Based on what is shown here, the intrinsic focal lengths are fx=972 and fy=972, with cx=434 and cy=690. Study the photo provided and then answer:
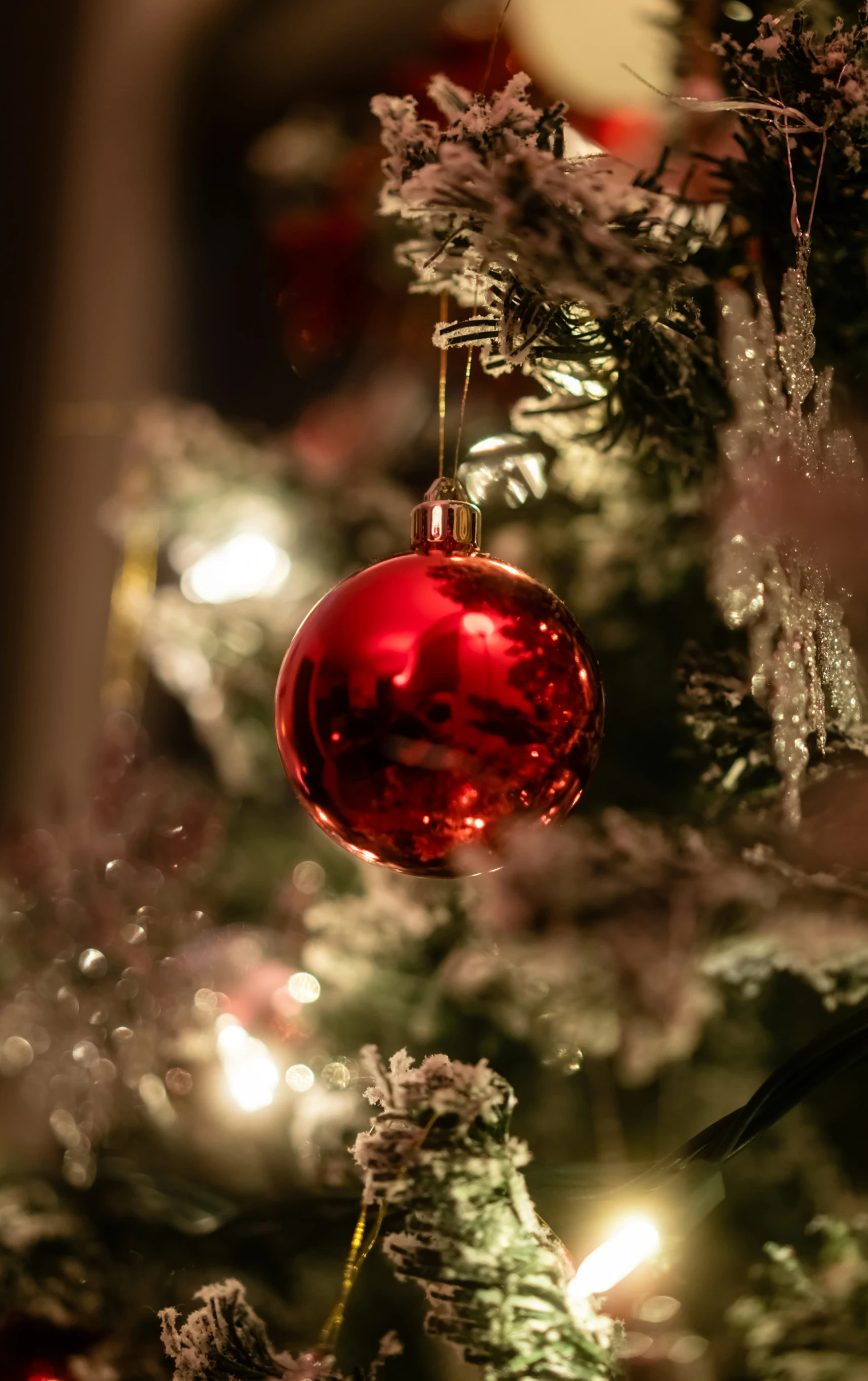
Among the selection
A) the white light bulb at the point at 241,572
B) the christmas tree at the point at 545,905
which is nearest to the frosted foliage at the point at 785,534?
the christmas tree at the point at 545,905

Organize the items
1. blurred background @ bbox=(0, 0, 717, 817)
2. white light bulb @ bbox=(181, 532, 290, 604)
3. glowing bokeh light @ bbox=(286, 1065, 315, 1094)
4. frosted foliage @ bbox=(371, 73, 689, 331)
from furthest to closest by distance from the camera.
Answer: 1. blurred background @ bbox=(0, 0, 717, 817)
2. white light bulb @ bbox=(181, 532, 290, 604)
3. glowing bokeh light @ bbox=(286, 1065, 315, 1094)
4. frosted foliage @ bbox=(371, 73, 689, 331)

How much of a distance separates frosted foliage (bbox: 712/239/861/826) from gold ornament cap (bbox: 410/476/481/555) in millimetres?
107

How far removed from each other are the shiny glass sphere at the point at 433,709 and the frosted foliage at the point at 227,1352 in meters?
0.17

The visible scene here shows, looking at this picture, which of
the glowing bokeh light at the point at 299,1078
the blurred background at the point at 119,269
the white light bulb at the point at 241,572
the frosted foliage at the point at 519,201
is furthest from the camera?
the blurred background at the point at 119,269

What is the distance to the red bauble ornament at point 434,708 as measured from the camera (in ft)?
1.11

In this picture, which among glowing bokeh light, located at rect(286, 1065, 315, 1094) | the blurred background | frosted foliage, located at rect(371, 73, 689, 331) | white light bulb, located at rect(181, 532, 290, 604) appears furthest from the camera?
the blurred background

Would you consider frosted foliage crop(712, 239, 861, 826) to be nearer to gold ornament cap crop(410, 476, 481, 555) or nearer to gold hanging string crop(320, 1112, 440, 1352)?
gold ornament cap crop(410, 476, 481, 555)

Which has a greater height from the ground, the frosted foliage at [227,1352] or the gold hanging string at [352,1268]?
the gold hanging string at [352,1268]

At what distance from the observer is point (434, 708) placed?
34 centimetres

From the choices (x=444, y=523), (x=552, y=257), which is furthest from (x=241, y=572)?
(x=552, y=257)

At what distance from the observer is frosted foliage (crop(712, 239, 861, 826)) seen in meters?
0.34

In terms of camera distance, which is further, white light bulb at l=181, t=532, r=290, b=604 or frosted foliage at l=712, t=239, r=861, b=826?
white light bulb at l=181, t=532, r=290, b=604

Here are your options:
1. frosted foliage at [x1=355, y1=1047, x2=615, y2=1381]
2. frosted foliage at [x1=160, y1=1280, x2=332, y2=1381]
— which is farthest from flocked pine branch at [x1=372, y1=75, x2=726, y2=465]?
frosted foliage at [x1=160, y1=1280, x2=332, y2=1381]

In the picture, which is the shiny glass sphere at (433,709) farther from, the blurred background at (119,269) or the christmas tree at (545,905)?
the blurred background at (119,269)
